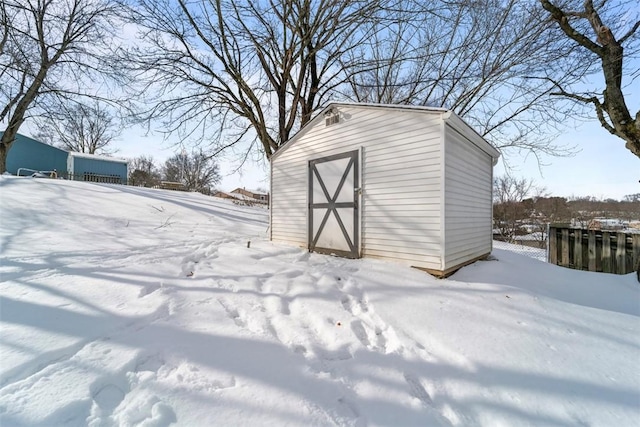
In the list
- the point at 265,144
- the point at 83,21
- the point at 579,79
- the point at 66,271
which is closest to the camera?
the point at 66,271

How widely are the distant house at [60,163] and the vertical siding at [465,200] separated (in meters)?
19.2

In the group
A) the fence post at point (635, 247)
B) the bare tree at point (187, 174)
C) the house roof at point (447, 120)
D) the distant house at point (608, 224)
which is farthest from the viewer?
the bare tree at point (187, 174)

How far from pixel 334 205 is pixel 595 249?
6.47 metres

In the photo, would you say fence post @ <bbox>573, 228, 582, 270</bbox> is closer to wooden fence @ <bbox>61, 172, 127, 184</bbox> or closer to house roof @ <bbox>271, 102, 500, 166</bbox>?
house roof @ <bbox>271, 102, 500, 166</bbox>

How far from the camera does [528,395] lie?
1.77 m

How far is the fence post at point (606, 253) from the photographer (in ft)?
19.3

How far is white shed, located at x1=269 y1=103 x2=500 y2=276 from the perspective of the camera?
13.1 ft

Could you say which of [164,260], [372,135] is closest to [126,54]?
[164,260]

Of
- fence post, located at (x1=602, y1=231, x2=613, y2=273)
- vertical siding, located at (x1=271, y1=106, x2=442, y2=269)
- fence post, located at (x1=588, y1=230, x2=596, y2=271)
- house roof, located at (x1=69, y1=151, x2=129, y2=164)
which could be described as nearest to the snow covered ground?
vertical siding, located at (x1=271, y1=106, x2=442, y2=269)

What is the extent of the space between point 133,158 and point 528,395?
50293mm

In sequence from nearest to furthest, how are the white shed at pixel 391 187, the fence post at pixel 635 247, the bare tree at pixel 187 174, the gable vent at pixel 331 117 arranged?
the white shed at pixel 391 187, the gable vent at pixel 331 117, the fence post at pixel 635 247, the bare tree at pixel 187 174

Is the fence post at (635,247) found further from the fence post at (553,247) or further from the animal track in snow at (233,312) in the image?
the animal track in snow at (233,312)

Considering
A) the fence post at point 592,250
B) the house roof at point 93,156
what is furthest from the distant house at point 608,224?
the house roof at point 93,156

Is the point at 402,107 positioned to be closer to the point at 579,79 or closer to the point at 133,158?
the point at 579,79
